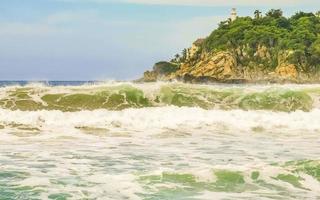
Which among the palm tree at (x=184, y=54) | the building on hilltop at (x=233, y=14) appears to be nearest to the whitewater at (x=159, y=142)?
the palm tree at (x=184, y=54)

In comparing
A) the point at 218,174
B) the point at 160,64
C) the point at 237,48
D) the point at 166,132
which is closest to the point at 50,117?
the point at 166,132

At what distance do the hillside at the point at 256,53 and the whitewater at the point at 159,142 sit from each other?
93801 mm

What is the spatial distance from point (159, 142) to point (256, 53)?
406 feet

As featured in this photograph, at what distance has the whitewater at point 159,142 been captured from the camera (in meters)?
9.43

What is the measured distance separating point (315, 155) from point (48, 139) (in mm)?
7246

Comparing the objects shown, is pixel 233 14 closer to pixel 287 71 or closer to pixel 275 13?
pixel 275 13

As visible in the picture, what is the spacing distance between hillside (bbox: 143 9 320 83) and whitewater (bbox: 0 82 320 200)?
93.8 m

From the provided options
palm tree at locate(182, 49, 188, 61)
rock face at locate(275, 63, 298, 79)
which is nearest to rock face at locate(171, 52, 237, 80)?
rock face at locate(275, 63, 298, 79)

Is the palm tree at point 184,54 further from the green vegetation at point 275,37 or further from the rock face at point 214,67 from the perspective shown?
the rock face at point 214,67

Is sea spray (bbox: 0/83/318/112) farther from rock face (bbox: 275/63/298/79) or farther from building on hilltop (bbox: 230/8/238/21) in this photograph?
building on hilltop (bbox: 230/8/238/21)

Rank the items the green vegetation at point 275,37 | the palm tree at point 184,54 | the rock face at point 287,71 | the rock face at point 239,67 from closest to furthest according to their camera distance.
→ 1. the rock face at point 287,71
2. the rock face at point 239,67
3. the green vegetation at point 275,37
4. the palm tree at point 184,54

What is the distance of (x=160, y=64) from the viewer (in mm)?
159625

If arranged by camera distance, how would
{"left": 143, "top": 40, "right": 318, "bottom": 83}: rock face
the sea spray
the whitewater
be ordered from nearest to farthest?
the whitewater
the sea spray
{"left": 143, "top": 40, "right": 318, "bottom": 83}: rock face

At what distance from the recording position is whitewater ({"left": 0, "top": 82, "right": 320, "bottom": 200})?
9430 millimetres
